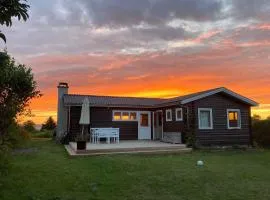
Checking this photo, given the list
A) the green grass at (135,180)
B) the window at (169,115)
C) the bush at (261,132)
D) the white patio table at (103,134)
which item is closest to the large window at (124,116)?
the white patio table at (103,134)

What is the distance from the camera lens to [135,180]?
25.9ft

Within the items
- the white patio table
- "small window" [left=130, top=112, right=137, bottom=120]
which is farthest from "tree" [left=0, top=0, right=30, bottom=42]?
"small window" [left=130, top=112, right=137, bottom=120]

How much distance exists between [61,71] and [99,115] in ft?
14.2

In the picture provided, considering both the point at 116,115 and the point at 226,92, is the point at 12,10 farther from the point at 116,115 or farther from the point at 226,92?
the point at 116,115

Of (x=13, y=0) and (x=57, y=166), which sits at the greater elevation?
(x=13, y=0)

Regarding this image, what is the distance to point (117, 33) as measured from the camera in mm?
15438

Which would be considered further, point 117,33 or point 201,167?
point 117,33

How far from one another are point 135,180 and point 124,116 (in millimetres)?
12850

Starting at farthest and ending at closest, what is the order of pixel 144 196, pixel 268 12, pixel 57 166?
pixel 268 12 < pixel 57 166 < pixel 144 196

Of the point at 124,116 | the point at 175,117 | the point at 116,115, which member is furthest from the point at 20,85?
the point at 175,117

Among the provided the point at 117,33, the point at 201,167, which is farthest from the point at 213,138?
the point at 117,33

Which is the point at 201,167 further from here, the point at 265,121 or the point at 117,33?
the point at 265,121

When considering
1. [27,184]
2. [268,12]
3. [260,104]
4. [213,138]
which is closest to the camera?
[27,184]

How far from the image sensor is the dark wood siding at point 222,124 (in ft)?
54.7
